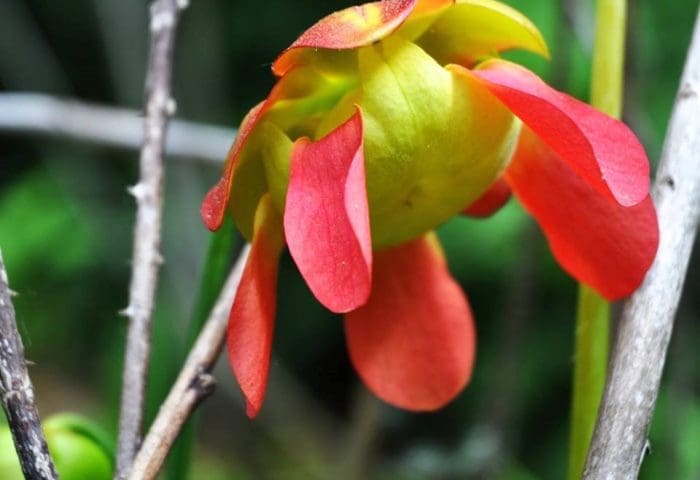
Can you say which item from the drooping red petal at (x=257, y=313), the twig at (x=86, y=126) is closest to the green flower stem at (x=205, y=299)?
the drooping red petal at (x=257, y=313)

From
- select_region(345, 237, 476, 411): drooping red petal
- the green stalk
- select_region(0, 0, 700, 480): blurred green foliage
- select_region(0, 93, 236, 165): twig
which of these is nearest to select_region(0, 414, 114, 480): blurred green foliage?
select_region(345, 237, 476, 411): drooping red petal

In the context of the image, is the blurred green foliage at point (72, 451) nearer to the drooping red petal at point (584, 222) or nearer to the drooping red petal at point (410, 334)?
the drooping red petal at point (410, 334)

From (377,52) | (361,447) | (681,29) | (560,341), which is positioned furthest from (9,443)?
(681,29)

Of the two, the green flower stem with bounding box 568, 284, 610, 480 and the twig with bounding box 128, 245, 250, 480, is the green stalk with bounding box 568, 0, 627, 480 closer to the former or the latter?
the green flower stem with bounding box 568, 284, 610, 480

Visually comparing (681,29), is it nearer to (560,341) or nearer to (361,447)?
(560,341)

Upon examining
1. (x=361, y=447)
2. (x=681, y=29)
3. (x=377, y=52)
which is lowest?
(x=377, y=52)
